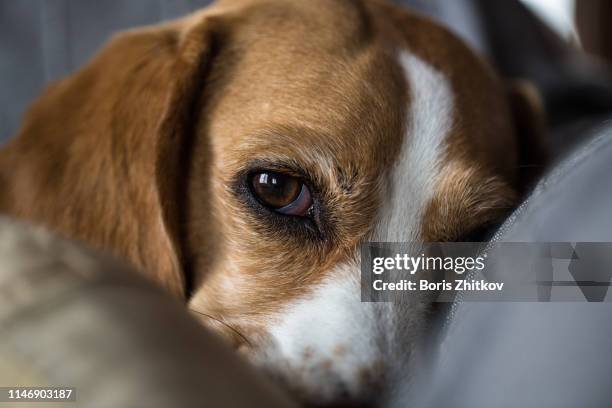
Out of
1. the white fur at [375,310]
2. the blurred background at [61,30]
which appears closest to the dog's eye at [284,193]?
the white fur at [375,310]

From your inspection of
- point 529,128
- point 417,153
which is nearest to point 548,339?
point 417,153

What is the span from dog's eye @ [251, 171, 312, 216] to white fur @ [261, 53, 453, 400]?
122mm

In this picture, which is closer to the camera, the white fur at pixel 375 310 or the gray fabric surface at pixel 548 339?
the gray fabric surface at pixel 548 339

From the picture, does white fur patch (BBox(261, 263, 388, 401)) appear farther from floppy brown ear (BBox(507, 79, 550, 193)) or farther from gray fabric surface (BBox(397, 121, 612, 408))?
floppy brown ear (BBox(507, 79, 550, 193))

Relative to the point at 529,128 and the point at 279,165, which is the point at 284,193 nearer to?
the point at 279,165

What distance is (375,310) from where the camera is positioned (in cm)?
87

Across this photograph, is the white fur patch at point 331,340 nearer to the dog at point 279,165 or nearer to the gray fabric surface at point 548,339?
the dog at point 279,165

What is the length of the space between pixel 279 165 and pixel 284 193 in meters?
0.05

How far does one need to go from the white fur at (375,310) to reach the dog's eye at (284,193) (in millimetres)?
122

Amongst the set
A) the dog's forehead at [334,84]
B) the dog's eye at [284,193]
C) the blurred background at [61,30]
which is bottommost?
the dog's eye at [284,193]

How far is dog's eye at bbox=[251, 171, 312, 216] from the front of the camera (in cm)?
99

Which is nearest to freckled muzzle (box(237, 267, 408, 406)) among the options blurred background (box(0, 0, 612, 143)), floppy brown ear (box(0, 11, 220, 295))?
floppy brown ear (box(0, 11, 220, 295))

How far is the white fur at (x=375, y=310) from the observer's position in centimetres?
82

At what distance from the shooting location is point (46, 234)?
0.47 meters
